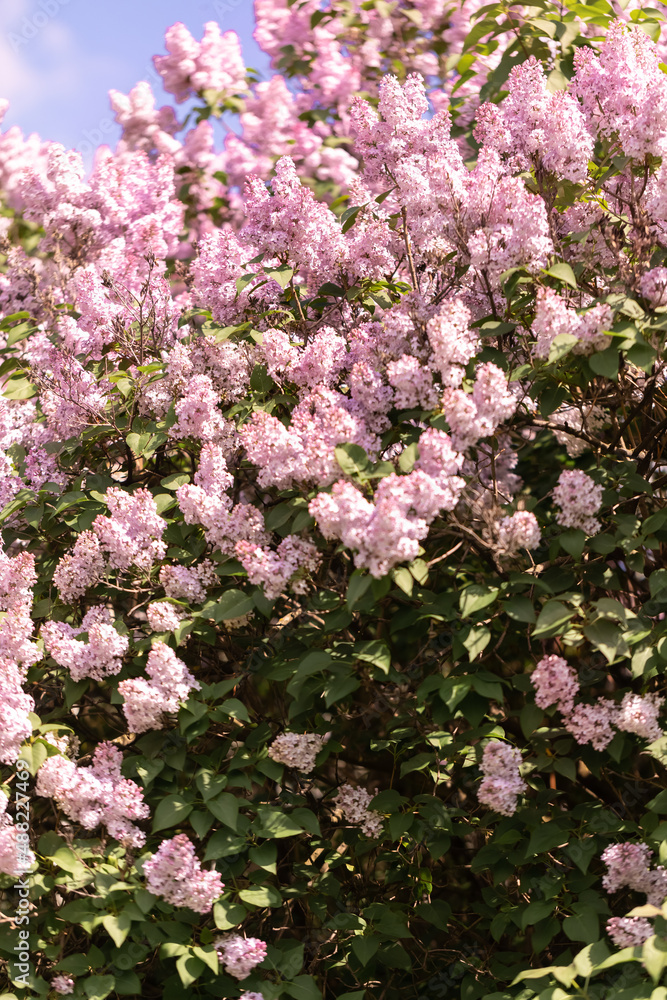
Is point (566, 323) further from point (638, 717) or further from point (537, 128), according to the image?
point (638, 717)

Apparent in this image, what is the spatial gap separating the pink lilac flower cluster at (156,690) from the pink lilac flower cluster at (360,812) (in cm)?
69

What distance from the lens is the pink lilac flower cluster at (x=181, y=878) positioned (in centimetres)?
264

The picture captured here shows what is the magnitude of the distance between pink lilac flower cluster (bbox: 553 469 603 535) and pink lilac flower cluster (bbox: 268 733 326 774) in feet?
3.30

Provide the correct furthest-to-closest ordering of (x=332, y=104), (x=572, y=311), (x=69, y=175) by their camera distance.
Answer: (x=332, y=104) → (x=69, y=175) → (x=572, y=311)

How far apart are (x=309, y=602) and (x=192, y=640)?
1.57 feet

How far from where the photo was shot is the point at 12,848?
2.78 meters

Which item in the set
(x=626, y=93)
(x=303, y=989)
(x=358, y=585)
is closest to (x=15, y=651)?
(x=358, y=585)

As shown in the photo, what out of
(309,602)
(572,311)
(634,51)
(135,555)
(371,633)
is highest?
(634,51)

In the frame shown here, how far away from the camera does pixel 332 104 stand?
19.8 ft

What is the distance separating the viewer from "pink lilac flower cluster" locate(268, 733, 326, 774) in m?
2.89

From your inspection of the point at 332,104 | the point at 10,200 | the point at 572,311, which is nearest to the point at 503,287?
the point at 572,311

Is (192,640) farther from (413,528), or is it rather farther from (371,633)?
(413,528)

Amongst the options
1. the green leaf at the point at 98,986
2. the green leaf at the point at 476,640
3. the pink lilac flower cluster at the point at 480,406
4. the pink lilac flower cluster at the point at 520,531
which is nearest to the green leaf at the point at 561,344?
the pink lilac flower cluster at the point at 480,406

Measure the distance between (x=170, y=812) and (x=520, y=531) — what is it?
4.22 ft
